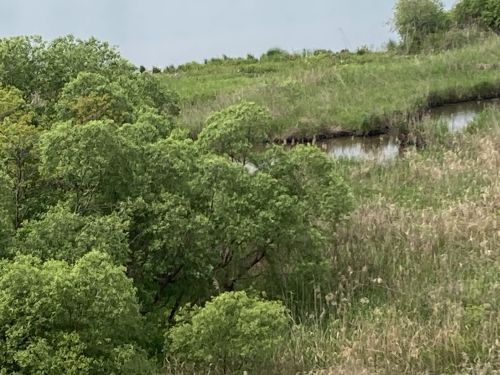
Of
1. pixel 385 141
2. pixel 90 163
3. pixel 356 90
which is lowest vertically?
pixel 385 141

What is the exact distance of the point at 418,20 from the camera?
89.9ft

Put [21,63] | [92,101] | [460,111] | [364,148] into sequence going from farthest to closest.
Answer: [460,111]
[364,148]
[21,63]
[92,101]

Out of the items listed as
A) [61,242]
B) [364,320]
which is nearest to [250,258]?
[364,320]

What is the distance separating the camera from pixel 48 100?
10.1 m

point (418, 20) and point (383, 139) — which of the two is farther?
point (418, 20)

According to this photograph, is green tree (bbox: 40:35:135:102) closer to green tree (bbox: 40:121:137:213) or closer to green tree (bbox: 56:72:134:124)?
green tree (bbox: 56:72:134:124)

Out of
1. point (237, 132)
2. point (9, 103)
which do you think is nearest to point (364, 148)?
point (237, 132)

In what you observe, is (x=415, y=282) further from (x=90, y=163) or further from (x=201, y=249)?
(x=90, y=163)

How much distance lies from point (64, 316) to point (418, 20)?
916 inches

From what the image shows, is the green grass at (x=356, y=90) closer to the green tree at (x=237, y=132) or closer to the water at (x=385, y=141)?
the water at (x=385, y=141)

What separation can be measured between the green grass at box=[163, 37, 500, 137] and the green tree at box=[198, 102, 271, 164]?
30.5 ft

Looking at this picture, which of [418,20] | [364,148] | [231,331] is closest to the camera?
[231,331]

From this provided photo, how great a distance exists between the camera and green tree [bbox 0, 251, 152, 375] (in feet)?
19.4

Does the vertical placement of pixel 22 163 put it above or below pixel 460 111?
above
